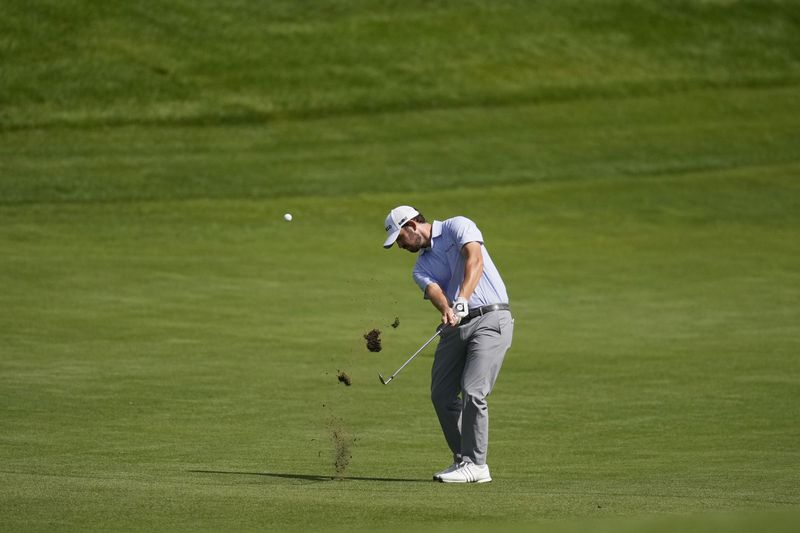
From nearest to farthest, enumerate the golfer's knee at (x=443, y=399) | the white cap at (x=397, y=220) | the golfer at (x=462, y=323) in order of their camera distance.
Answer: the golfer at (x=462, y=323) < the white cap at (x=397, y=220) < the golfer's knee at (x=443, y=399)

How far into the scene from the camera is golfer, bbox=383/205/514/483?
1106cm

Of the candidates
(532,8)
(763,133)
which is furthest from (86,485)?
(532,8)

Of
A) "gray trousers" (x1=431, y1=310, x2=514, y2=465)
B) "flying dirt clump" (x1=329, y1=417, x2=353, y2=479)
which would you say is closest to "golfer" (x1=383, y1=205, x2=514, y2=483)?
"gray trousers" (x1=431, y1=310, x2=514, y2=465)

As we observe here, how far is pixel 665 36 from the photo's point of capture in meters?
48.9

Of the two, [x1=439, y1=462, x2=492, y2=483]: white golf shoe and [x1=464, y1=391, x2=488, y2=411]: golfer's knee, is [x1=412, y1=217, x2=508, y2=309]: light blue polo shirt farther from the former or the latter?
[x1=439, y1=462, x2=492, y2=483]: white golf shoe

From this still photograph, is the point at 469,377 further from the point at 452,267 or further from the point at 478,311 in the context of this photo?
the point at 452,267

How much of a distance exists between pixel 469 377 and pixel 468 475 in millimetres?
782

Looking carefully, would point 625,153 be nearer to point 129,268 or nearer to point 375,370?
point 129,268

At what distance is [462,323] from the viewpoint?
37.1 ft

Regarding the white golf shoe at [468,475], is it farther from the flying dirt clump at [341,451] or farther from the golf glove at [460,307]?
the golf glove at [460,307]

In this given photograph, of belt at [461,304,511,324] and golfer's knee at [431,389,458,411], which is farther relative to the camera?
golfer's knee at [431,389,458,411]

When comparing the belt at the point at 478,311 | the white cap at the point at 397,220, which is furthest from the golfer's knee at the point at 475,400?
the white cap at the point at 397,220

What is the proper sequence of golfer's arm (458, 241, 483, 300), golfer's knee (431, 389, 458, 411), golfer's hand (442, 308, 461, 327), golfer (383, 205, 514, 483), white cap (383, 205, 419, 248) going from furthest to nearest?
golfer's knee (431, 389, 458, 411)
white cap (383, 205, 419, 248)
golfer (383, 205, 514, 483)
golfer's arm (458, 241, 483, 300)
golfer's hand (442, 308, 461, 327)

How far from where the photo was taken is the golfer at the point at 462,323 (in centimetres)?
1106
